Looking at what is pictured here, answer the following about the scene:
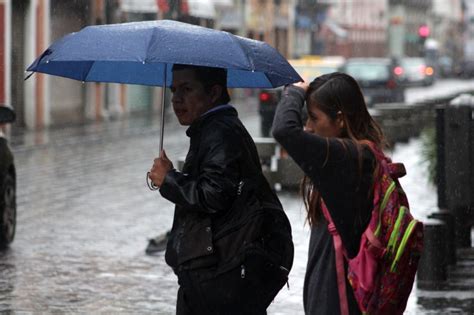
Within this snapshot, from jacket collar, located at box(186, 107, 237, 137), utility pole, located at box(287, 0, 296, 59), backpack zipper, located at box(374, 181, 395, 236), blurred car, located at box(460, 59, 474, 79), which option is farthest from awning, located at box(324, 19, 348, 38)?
backpack zipper, located at box(374, 181, 395, 236)

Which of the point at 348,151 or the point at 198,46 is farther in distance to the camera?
the point at 198,46

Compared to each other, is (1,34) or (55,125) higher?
(1,34)

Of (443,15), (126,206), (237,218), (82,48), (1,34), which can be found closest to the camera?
(237,218)

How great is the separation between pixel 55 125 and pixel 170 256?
94.4ft

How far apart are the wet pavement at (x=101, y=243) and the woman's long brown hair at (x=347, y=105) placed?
981mm

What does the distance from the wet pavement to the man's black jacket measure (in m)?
0.76

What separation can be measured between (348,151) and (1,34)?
27.2 metres

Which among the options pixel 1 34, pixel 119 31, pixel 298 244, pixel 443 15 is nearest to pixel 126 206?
pixel 298 244

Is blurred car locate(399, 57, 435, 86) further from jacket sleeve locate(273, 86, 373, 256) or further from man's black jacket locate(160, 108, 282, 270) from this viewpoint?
jacket sleeve locate(273, 86, 373, 256)

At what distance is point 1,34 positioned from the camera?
31.1 metres

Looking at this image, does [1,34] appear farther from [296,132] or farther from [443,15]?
[443,15]

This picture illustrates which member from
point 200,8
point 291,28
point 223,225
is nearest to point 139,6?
point 200,8

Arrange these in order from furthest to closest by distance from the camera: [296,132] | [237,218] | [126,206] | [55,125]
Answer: [55,125]
[126,206]
[237,218]
[296,132]

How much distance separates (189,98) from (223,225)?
0.51 m
